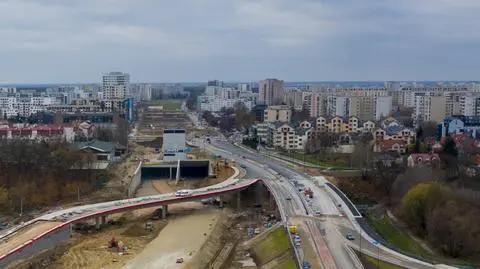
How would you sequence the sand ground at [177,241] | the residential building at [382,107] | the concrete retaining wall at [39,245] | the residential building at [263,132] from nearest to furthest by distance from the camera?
the concrete retaining wall at [39,245], the sand ground at [177,241], the residential building at [263,132], the residential building at [382,107]

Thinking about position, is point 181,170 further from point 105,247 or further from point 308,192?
point 105,247

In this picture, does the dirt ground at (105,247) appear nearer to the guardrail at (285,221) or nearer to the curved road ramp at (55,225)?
the curved road ramp at (55,225)

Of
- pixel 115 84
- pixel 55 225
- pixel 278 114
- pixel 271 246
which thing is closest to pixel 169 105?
pixel 115 84

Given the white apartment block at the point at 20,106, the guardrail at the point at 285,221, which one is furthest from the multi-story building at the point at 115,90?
the guardrail at the point at 285,221

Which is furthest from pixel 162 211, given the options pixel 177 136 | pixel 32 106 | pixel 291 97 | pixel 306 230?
pixel 291 97

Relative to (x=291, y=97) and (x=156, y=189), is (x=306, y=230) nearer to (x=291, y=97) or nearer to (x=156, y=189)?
(x=156, y=189)
